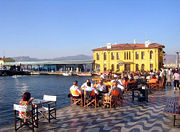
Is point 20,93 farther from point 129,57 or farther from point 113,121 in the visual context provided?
point 129,57

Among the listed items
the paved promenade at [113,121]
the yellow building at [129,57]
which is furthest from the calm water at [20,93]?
the yellow building at [129,57]

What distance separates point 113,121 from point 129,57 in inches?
1872

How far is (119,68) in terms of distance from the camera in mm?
54312

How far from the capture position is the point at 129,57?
176 ft

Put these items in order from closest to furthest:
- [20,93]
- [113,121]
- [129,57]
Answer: [113,121], [20,93], [129,57]

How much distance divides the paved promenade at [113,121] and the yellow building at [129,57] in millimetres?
41351

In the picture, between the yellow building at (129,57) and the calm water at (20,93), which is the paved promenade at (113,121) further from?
the yellow building at (129,57)

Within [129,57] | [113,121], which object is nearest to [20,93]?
[113,121]

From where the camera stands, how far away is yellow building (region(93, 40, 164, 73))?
50.4 m

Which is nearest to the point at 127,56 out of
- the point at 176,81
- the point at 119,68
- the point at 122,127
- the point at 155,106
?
the point at 119,68

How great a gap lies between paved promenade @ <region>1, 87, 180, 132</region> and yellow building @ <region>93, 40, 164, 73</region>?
136 feet

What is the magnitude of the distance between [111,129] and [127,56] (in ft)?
160

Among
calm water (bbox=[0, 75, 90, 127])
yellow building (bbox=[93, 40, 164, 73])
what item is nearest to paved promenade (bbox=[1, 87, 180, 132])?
calm water (bbox=[0, 75, 90, 127])

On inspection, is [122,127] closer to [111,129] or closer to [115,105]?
[111,129]
